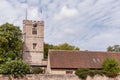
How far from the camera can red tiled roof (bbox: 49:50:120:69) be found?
4509cm

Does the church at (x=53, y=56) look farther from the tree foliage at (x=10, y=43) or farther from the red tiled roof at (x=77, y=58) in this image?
the tree foliage at (x=10, y=43)

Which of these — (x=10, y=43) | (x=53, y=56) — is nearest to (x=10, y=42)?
(x=10, y=43)

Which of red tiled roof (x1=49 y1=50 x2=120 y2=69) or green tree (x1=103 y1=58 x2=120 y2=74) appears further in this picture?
red tiled roof (x1=49 y1=50 x2=120 y2=69)

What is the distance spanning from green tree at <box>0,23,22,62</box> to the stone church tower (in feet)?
5.13

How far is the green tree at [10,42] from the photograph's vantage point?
147ft

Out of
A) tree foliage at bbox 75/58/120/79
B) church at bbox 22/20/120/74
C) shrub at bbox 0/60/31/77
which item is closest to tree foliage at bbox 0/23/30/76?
church at bbox 22/20/120/74

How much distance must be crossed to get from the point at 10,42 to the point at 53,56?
A: 314 inches

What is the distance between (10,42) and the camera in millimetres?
47906

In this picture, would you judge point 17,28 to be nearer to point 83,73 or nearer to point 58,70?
point 58,70

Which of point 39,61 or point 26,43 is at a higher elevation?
point 26,43

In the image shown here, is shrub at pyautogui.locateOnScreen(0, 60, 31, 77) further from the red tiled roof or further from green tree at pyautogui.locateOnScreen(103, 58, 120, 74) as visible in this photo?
green tree at pyautogui.locateOnScreen(103, 58, 120, 74)

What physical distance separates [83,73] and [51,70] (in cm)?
927

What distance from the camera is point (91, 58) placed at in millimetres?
47438

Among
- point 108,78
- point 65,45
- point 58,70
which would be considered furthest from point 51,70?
point 65,45
